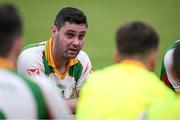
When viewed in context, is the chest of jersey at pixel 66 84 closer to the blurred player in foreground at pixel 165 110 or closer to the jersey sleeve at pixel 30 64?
the jersey sleeve at pixel 30 64

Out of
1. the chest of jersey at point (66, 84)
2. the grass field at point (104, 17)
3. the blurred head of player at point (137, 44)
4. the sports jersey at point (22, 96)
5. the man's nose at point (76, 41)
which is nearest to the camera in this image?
the sports jersey at point (22, 96)

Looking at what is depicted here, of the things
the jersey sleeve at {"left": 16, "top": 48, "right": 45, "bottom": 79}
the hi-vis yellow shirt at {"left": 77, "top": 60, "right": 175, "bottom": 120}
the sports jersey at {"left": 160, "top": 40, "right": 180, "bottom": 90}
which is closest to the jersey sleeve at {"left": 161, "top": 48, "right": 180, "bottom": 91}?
the sports jersey at {"left": 160, "top": 40, "right": 180, "bottom": 90}

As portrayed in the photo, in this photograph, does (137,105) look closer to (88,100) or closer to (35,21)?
(88,100)

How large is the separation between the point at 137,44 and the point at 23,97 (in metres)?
0.69

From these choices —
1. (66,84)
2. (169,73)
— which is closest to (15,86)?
(66,84)

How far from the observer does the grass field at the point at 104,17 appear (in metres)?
8.98

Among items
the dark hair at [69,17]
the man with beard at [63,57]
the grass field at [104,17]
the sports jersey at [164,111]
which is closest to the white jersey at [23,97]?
the sports jersey at [164,111]

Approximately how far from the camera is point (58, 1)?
10.6 metres

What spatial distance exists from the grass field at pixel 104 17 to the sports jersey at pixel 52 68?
12.9 ft

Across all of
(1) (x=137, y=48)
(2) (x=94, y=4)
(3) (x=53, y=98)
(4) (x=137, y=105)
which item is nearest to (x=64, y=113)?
(3) (x=53, y=98)

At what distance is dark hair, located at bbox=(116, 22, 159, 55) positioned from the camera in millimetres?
2646

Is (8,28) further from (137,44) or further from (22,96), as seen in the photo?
(137,44)

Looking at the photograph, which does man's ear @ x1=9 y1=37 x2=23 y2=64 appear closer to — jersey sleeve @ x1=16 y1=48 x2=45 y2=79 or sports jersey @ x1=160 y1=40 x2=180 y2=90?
jersey sleeve @ x1=16 y1=48 x2=45 y2=79

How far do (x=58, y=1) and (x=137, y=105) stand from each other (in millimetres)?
8242
